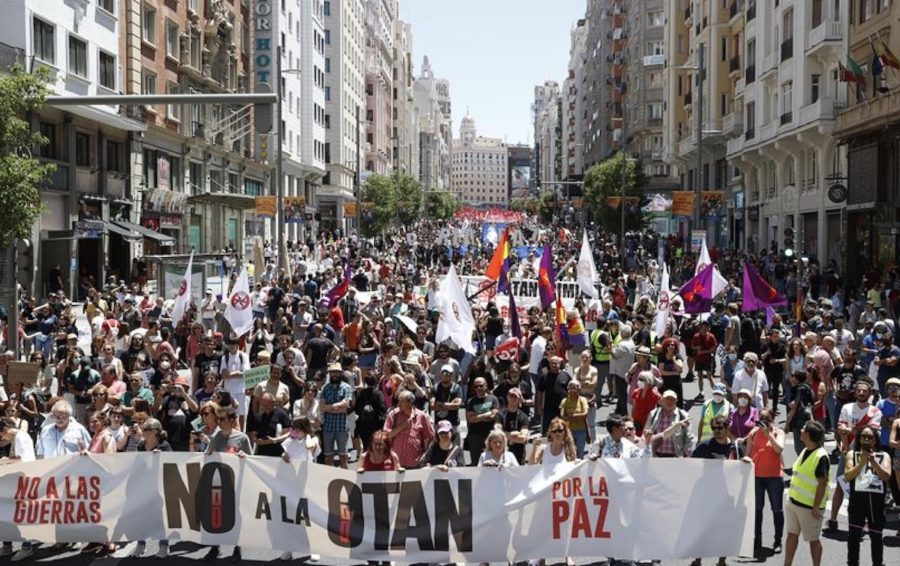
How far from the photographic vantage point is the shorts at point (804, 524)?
9.38 meters

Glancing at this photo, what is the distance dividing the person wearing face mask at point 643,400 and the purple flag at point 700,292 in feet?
29.0

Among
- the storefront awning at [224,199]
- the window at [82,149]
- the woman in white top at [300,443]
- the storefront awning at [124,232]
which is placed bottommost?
the woman in white top at [300,443]

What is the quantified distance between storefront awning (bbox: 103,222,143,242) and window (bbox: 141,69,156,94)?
6.45 meters

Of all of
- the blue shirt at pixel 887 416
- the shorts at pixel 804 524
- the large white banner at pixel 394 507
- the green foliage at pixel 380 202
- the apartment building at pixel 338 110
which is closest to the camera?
the shorts at pixel 804 524

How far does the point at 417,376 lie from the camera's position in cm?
1407

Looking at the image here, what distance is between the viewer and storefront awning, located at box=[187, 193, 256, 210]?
1788 inches

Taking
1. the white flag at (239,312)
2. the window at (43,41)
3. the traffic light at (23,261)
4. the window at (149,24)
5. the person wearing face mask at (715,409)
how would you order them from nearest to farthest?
the person wearing face mask at (715,409) → the white flag at (239,312) → the traffic light at (23,261) → the window at (43,41) → the window at (149,24)

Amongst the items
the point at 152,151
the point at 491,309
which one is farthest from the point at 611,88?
the point at 491,309

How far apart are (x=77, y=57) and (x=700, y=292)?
21.8 meters

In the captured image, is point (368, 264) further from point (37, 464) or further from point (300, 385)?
point (37, 464)

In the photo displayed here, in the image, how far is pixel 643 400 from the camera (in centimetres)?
1305

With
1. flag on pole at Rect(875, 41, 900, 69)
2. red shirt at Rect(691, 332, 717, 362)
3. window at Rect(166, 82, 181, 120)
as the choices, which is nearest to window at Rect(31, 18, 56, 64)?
window at Rect(166, 82, 181, 120)

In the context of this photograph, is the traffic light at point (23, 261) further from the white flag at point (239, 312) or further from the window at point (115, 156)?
the window at point (115, 156)

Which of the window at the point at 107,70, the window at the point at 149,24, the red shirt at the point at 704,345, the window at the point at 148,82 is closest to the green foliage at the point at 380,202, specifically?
the window at the point at 148,82
